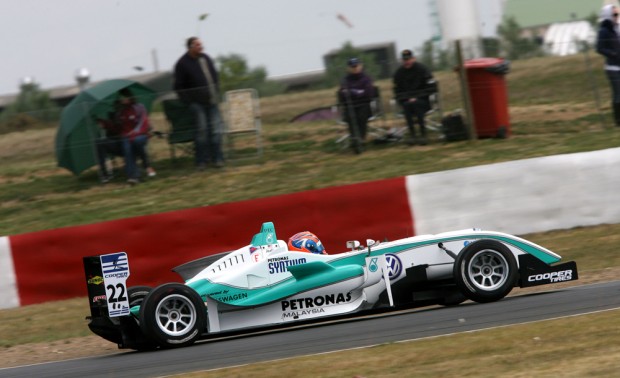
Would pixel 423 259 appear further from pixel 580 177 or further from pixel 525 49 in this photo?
pixel 525 49

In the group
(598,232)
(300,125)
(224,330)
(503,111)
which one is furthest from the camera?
(300,125)

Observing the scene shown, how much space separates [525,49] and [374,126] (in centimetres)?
298

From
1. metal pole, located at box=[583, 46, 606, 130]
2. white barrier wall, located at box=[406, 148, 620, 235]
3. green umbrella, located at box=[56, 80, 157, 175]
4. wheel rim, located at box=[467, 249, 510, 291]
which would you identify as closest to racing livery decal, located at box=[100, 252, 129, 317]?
wheel rim, located at box=[467, 249, 510, 291]

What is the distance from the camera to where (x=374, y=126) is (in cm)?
1625

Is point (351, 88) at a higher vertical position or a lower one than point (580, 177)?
higher

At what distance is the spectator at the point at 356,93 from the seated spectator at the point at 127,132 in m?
2.97

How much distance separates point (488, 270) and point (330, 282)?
4.65 ft

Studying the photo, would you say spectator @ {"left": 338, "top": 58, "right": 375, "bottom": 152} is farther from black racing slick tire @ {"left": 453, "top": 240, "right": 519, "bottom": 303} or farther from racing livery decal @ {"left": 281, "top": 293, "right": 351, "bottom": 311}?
racing livery decal @ {"left": 281, "top": 293, "right": 351, "bottom": 311}

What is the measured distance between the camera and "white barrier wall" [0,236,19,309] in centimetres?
1273

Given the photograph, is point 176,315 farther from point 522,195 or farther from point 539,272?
point 522,195

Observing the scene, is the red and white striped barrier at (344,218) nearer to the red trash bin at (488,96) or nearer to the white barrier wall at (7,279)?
the white barrier wall at (7,279)

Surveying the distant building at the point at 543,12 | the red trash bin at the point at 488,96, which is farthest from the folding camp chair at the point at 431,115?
the distant building at the point at 543,12

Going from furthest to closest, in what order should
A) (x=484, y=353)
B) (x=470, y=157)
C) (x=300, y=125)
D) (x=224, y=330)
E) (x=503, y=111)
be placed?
(x=300, y=125) → (x=503, y=111) → (x=470, y=157) → (x=224, y=330) → (x=484, y=353)

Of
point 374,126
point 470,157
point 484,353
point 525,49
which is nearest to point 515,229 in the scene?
point 470,157
